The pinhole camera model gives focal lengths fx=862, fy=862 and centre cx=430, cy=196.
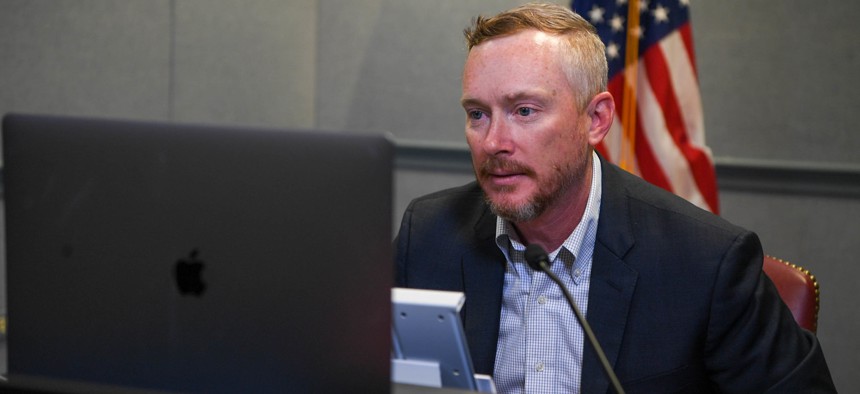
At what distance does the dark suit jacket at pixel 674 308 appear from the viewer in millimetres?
1438

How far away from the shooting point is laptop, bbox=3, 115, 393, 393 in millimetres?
894

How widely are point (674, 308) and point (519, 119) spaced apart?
0.42m

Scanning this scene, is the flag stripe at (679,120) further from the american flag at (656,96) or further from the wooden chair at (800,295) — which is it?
the wooden chair at (800,295)

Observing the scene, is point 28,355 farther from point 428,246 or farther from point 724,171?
point 724,171

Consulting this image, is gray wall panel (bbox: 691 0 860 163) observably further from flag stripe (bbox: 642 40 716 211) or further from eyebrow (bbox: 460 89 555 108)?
eyebrow (bbox: 460 89 555 108)

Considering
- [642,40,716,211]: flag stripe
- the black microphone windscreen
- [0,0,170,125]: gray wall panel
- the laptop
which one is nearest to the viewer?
the laptop

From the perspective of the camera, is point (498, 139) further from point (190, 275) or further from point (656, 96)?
point (656, 96)

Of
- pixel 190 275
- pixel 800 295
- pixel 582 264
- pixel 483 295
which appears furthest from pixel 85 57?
pixel 800 295

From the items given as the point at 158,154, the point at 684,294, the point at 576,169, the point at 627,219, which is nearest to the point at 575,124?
the point at 576,169

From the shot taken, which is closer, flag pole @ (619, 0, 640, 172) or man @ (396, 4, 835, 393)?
man @ (396, 4, 835, 393)

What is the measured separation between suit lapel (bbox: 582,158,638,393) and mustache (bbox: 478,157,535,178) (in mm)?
185

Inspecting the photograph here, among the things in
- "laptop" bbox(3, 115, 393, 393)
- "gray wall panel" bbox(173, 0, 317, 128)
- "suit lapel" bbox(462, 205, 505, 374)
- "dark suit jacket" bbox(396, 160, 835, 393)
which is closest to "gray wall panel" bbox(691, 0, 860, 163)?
"gray wall panel" bbox(173, 0, 317, 128)

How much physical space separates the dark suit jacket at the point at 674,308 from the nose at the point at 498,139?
23cm

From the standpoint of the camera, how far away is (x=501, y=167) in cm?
152
